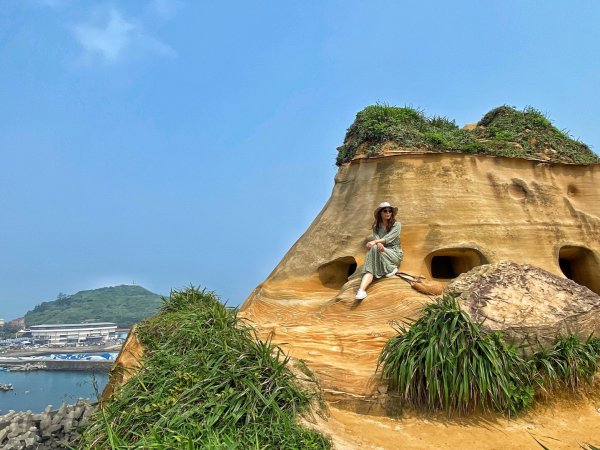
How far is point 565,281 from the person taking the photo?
25.7 feet

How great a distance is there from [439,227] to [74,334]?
82.5 m

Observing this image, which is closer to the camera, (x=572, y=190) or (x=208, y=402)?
(x=208, y=402)

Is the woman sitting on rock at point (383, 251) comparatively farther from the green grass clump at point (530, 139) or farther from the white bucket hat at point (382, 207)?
the green grass clump at point (530, 139)

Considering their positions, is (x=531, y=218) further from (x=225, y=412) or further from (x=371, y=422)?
(x=225, y=412)

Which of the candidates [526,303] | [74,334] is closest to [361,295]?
[526,303]

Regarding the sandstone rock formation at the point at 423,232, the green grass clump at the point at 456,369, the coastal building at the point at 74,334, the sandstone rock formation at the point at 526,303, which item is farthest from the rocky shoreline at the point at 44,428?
the coastal building at the point at 74,334

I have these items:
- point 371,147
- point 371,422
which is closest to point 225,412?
point 371,422

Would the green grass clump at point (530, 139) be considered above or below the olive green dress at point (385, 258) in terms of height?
above

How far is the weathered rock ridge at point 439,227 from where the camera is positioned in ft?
31.8

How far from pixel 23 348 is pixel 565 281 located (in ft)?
278

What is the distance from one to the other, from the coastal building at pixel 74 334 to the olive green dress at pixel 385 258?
74.8 meters

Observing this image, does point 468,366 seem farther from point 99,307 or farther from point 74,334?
point 99,307

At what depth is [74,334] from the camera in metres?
79.7

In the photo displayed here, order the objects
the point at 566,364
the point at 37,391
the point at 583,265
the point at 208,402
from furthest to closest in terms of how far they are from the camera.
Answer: the point at 37,391, the point at 583,265, the point at 566,364, the point at 208,402
